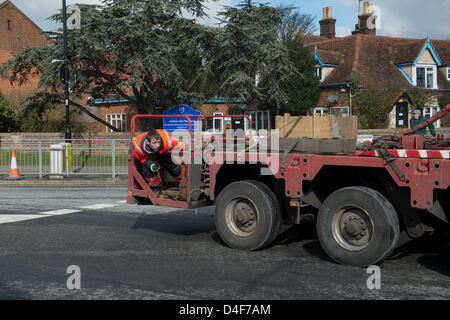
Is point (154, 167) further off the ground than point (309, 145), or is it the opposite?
point (309, 145)

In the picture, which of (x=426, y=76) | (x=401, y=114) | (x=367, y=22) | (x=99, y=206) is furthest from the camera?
(x=367, y=22)

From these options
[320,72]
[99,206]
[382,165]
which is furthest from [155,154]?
[320,72]

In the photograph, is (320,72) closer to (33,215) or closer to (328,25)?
(328,25)

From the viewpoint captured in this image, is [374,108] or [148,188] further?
[374,108]

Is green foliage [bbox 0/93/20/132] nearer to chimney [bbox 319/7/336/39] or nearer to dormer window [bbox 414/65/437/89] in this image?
dormer window [bbox 414/65/437/89]

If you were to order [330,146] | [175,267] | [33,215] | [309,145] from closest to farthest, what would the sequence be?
[175,267]
[330,146]
[309,145]
[33,215]

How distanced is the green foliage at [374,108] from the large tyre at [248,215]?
28.4 meters

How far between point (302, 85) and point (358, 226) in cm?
3536

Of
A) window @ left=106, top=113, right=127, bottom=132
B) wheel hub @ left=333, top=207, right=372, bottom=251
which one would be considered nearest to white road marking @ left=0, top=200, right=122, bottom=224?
wheel hub @ left=333, top=207, right=372, bottom=251

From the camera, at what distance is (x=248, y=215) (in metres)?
7.09

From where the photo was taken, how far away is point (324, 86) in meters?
43.2

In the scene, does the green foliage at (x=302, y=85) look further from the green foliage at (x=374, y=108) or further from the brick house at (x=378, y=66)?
the green foliage at (x=374, y=108)

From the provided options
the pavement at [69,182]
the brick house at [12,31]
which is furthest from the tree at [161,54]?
the brick house at [12,31]

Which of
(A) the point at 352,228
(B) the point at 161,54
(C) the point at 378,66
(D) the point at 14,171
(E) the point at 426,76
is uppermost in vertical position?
(C) the point at 378,66
